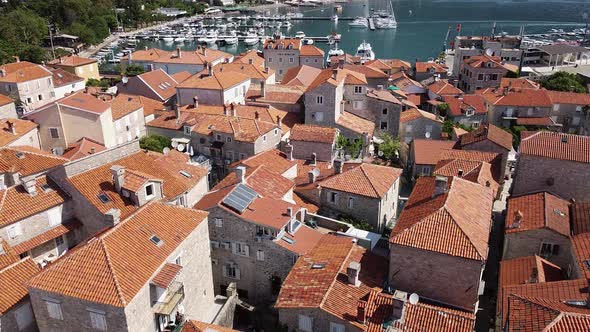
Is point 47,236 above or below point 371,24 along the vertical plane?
above

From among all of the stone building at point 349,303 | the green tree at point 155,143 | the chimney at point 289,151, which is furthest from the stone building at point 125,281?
the green tree at point 155,143

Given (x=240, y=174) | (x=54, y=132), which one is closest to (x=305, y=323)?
(x=240, y=174)

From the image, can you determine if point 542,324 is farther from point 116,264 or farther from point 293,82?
point 293,82

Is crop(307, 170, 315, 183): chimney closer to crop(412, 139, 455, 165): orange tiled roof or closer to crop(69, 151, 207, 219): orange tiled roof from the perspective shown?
crop(69, 151, 207, 219): orange tiled roof

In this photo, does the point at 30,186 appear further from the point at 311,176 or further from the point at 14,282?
the point at 311,176

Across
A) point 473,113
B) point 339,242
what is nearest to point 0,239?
point 339,242
